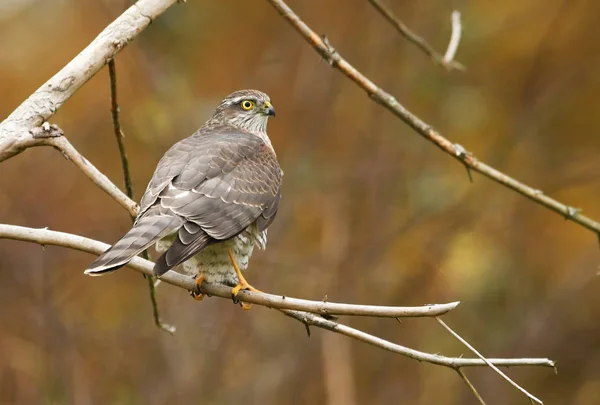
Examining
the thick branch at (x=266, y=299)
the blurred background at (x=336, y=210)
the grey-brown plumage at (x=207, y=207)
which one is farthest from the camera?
the blurred background at (x=336, y=210)

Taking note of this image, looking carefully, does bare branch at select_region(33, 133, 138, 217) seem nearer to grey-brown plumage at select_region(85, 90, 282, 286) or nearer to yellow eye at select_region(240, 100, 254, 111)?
grey-brown plumage at select_region(85, 90, 282, 286)

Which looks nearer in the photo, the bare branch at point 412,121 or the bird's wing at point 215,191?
the bird's wing at point 215,191

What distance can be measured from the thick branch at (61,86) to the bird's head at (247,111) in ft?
6.43

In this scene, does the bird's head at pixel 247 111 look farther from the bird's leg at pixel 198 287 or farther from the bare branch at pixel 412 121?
the bird's leg at pixel 198 287

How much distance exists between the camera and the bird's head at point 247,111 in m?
5.41

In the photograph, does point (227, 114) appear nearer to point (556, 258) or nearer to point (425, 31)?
point (425, 31)

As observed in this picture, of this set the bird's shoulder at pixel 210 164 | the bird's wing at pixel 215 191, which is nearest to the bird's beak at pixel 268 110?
the bird's shoulder at pixel 210 164

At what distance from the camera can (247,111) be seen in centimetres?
542

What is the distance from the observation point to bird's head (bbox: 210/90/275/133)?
5.41 metres

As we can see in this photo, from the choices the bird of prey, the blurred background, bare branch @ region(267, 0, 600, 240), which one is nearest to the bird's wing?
the bird of prey

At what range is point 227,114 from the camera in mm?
5453

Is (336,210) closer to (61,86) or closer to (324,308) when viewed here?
(61,86)

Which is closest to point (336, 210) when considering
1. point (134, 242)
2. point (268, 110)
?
point (268, 110)

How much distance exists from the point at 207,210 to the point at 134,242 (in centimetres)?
64
